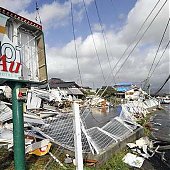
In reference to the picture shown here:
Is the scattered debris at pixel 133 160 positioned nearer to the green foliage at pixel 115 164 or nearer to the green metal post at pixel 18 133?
the green foliage at pixel 115 164

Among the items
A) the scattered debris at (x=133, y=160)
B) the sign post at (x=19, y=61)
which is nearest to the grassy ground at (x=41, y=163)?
the scattered debris at (x=133, y=160)

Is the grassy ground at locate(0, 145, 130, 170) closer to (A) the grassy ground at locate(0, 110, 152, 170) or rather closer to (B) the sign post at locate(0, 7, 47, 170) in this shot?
(A) the grassy ground at locate(0, 110, 152, 170)

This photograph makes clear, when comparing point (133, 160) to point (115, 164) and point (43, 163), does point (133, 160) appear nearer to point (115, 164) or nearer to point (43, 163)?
point (115, 164)

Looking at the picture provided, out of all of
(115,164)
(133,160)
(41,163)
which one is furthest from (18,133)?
(133,160)

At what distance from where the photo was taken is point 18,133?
601 centimetres

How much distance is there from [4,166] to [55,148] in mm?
1981

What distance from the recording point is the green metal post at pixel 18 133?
5.95m

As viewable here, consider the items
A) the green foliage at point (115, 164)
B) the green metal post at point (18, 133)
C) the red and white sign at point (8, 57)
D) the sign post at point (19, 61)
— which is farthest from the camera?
the green foliage at point (115, 164)

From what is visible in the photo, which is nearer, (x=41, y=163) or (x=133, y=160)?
(x=41, y=163)

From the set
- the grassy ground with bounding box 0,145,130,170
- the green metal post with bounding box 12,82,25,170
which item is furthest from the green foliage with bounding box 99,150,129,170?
the green metal post with bounding box 12,82,25,170

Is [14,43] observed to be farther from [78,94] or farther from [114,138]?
[78,94]

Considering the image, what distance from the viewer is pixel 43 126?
1123cm

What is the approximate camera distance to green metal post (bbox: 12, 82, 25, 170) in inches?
234

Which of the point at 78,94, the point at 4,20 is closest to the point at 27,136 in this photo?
the point at 4,20
